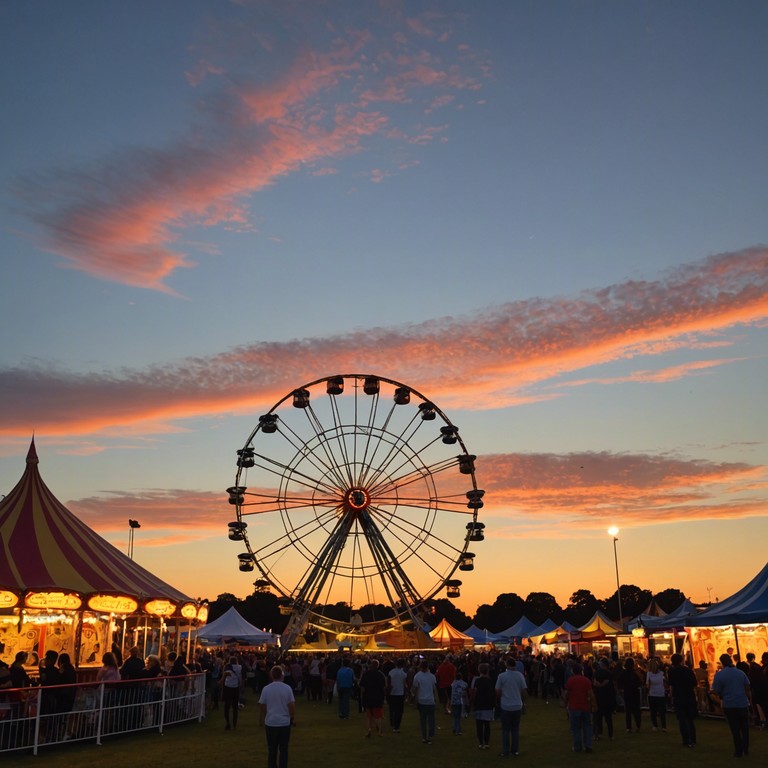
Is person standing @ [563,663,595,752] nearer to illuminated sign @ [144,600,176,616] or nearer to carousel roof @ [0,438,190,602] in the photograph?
carousel roof @ [0,438,190,602]

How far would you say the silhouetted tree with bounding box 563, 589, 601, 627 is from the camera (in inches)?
4422

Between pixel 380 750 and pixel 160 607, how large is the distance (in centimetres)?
880

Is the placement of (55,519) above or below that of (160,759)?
above

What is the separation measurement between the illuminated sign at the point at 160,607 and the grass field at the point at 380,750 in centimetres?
331

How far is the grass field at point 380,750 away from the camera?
1338 cm

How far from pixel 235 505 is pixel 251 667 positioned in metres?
7.06

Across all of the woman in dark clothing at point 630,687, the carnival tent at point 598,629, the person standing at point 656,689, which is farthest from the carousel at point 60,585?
the carnival tent at point 598,629

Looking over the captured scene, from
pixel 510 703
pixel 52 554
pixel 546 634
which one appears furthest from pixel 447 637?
pixel 510 703

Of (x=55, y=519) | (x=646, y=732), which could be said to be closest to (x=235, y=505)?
(x=55, y=519)

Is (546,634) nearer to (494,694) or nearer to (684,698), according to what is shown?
(684,698)

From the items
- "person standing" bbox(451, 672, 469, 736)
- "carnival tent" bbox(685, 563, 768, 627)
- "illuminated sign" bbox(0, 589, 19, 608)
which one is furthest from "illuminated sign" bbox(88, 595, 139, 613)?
"carnival tent" bbox(685, 563, 768, 627)

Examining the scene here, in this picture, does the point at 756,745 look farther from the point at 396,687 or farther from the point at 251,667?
the point at 251,667

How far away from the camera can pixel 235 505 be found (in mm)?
33812

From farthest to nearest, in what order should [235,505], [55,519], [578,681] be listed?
[235,505]
[55,519]
[578,681]
